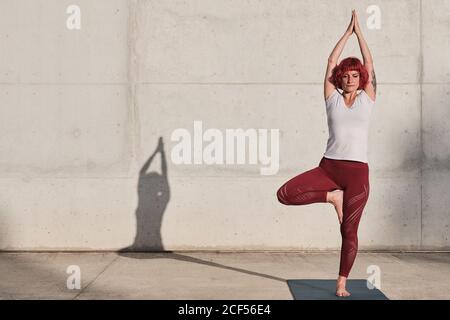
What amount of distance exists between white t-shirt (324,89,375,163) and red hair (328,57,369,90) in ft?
0.38

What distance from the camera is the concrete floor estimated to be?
5.00 meters

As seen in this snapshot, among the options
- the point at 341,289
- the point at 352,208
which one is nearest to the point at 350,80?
the point at 352,208

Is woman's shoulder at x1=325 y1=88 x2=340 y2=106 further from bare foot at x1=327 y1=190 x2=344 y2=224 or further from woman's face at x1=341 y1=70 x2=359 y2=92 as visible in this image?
bare foot at x1=327 y1=190 x2=344 y2=224

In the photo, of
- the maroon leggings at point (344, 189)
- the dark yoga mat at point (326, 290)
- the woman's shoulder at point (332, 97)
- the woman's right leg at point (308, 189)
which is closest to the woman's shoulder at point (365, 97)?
the woman's shoulder at point (332, 97)

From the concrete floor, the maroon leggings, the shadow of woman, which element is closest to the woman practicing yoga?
the maroon leggings

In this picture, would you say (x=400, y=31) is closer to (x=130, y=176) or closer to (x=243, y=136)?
(x=243, y=136)

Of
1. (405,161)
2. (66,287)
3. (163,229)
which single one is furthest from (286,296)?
(405,161)

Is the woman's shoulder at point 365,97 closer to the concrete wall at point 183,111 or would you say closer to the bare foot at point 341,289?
the bare foot at point 341,289

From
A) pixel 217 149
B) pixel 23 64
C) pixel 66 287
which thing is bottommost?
pixel 66 287

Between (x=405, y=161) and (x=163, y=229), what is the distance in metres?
3.12

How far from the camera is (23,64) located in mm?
7070

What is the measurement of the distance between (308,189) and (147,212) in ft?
9.42

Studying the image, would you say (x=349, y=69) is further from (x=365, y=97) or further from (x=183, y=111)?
(x=183, y=111)

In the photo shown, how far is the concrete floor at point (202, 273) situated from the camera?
16.4 ft
